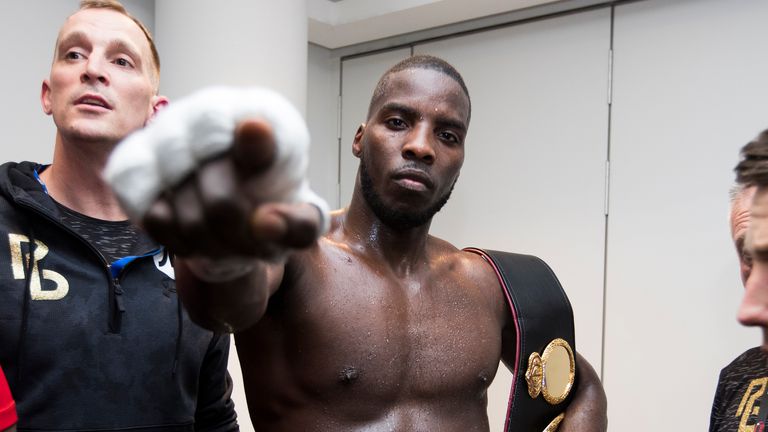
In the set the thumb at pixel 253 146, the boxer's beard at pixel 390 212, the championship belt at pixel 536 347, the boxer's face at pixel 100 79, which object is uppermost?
the boxer's face at pixel 100 79

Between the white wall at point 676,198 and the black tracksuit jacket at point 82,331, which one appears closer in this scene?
the black tracksuit jacket at point 82,331

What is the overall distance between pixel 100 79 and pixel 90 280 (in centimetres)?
35

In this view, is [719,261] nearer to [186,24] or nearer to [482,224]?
[482,224]

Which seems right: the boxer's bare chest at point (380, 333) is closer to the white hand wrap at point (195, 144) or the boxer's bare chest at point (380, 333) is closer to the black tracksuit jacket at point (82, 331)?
the black tracksuit jacket at point (82, 331)

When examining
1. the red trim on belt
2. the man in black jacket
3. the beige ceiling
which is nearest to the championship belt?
the man in black jacket

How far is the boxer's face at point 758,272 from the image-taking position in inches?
32.9

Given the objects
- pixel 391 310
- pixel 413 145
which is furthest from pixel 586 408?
pixel 413 145

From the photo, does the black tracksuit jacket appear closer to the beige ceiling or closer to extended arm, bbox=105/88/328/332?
extended arm, bbox=105/88/328/332

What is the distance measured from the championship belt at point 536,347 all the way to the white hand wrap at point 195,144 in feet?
3.27

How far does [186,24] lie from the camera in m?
2.47

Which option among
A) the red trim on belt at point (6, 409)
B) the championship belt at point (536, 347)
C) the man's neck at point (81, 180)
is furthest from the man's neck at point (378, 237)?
the red trim on belt at point (6, 409)

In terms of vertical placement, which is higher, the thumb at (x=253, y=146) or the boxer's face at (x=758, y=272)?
the thumb at (x=253, y=146)

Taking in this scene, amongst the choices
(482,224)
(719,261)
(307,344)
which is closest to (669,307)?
(719,261)

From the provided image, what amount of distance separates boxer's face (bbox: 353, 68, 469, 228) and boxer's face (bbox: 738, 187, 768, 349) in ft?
1.89
